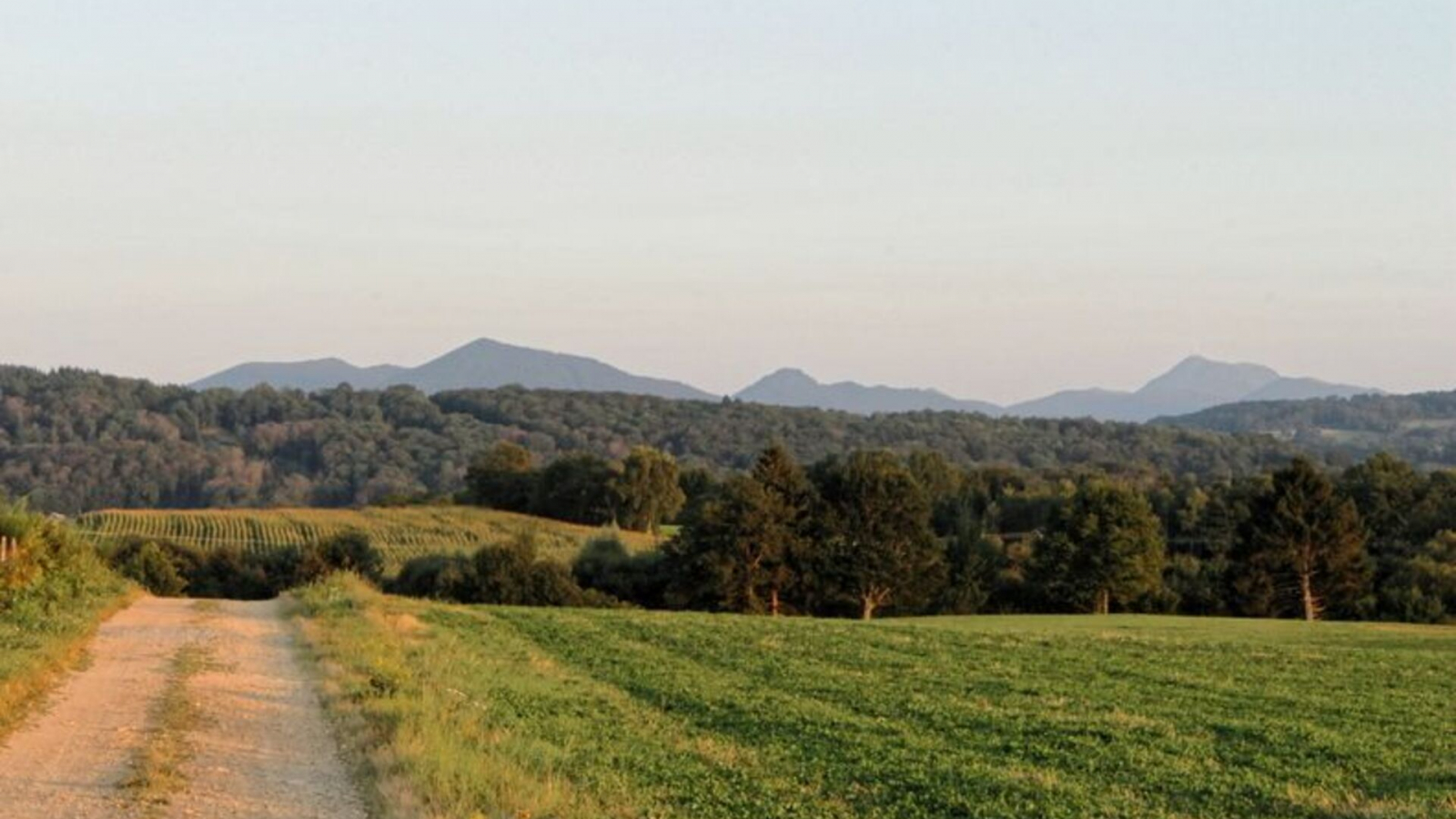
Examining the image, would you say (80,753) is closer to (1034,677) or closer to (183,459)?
(1034,677)

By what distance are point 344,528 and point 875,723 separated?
95887 mm

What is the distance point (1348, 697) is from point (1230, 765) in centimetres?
1049

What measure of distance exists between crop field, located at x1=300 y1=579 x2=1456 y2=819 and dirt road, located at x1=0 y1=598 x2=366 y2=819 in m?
0.73

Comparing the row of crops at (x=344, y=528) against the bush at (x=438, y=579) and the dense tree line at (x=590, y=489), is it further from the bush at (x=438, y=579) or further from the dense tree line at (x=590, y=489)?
the bush at (x=438, y=579)

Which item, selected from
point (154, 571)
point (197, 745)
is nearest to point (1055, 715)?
point (197, 745)

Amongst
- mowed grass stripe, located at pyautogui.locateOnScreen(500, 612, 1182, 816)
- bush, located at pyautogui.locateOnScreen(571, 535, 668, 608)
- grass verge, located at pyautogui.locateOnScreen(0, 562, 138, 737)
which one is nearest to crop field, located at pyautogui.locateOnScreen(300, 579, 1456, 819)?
mowed grass stripe, located at pyautogui.locateOnScreen(500, 612, 1182, 816)

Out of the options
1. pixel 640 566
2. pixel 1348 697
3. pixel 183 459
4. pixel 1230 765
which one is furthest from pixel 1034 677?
pixel 183 459

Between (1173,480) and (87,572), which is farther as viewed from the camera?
(1173,480)

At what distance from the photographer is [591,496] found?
402 feet

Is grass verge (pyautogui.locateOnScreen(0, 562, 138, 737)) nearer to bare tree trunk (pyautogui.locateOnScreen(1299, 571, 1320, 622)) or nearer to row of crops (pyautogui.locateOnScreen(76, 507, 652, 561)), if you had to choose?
row of crops (pyautogui.locateOnScreen(76, 507, 652, 561))

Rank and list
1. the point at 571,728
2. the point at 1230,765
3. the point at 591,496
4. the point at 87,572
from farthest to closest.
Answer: the point at 591,496 < the point at 87,572 < the point at 571,728 < the point at 1230,765

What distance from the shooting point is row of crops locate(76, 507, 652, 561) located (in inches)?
4099

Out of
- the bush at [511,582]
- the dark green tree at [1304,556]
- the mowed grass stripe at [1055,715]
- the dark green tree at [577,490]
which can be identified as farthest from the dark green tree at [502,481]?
the mowed grass stripe at [1055,715]

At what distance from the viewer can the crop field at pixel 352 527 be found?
4104 inches
